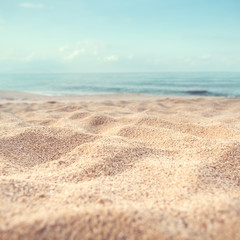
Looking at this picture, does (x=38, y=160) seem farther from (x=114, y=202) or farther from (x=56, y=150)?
(x=114, y=202)

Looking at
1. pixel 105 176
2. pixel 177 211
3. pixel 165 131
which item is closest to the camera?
pixel 177 211

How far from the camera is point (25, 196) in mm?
1236

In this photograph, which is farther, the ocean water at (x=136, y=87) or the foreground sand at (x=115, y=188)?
the ocean water at (x=136, y=87)

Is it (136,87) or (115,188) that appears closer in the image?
(115,188)

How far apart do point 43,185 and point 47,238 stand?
512 mm

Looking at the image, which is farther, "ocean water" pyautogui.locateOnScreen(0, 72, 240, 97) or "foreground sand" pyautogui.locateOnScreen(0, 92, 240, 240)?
"ocean water" pyautogui.locateOnScreen(0, 72, 240, 97)

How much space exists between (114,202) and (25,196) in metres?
0.48

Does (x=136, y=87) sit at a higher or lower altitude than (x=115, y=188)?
higher

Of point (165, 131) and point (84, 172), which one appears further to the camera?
point (165, 131)

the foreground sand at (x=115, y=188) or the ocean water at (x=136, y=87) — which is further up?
the ocean water at (x=136, y=87)

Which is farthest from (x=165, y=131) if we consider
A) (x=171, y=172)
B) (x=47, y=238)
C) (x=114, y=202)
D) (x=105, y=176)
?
(x=47, y=238)

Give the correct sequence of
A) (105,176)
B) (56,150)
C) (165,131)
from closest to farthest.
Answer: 1. (105,176)
2. (56,150)
3. (165,131)

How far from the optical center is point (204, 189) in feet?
4.53

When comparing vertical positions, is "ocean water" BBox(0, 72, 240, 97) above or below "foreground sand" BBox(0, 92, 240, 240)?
above
